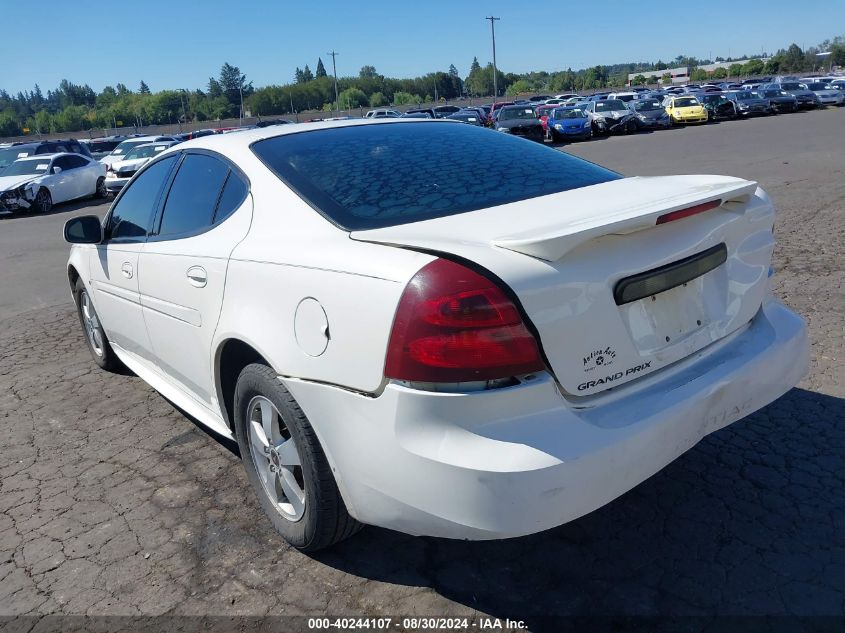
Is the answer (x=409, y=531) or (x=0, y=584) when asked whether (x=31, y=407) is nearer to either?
(x=0, y=584)

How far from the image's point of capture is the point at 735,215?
262cm

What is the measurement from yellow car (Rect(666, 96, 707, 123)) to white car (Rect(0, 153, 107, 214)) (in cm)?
2541

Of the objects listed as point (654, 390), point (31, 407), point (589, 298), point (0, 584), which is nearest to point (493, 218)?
point (589, 298)

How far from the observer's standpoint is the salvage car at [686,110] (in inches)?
1302

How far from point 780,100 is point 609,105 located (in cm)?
1191

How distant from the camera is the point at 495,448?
2.00 meters

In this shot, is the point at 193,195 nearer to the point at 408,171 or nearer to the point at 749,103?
the point at 408,171

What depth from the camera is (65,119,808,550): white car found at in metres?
2.04

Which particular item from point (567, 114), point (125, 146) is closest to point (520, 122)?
point (567, 114)

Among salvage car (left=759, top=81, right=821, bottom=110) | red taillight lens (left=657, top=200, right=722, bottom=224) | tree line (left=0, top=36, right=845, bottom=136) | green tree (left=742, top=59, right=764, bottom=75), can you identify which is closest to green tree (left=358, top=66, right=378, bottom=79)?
tree line (left=0, top=36, right=845, bottom=136)

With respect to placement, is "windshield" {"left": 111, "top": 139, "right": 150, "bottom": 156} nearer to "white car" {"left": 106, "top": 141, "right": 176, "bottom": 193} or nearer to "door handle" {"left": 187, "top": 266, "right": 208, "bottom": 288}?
"white car" {"left": 106, "top": 141, "right": 176, "bottom": 193}

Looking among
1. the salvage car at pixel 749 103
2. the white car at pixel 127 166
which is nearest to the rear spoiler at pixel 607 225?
the white car at pixel 127 166

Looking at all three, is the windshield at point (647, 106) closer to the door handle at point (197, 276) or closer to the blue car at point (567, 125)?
the blue car at point (567, 125)

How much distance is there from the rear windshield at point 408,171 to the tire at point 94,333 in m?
2.51
